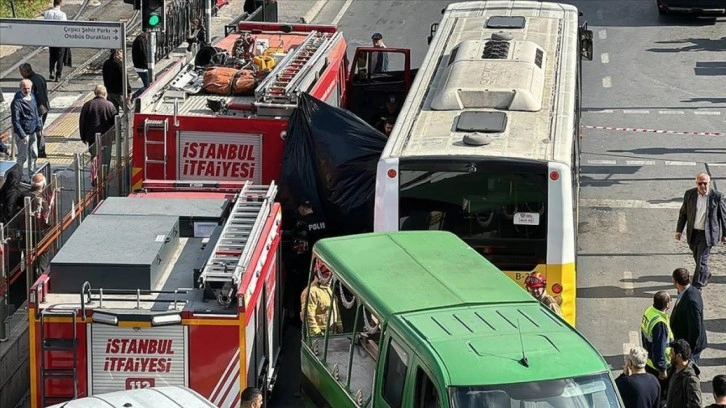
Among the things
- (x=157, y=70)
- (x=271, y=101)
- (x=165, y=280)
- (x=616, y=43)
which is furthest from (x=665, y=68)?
(x=165, y=280)

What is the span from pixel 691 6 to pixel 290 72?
53.5ft

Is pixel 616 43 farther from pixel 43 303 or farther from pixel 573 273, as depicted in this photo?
pixel 43 303

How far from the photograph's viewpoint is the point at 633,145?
2391cm

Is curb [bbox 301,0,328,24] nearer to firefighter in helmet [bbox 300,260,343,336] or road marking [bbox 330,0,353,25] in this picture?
road marking [bbox 330,0,353,25]

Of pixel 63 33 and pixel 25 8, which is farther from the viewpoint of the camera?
pixel 25 8

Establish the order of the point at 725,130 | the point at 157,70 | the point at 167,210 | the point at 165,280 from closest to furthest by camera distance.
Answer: the point at 165,280 → the point at 167,210 → the point at 725,130 → the point at 157,70

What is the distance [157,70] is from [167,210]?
14.6 metres

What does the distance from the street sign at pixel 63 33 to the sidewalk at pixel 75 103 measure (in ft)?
12.3

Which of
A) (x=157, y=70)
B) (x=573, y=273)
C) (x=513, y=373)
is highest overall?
(x=513, y=373)

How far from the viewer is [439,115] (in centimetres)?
1557

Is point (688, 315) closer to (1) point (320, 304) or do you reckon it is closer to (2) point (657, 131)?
(1) point (320, 304)

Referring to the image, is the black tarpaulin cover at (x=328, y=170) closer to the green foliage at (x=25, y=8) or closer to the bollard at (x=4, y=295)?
the bollard at (x=4, y=295)

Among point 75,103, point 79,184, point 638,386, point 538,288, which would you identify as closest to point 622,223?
point 538,288

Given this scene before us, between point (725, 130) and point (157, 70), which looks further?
point (157, 70)
